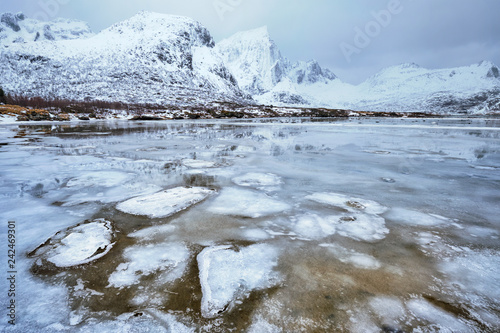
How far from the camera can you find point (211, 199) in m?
4.45

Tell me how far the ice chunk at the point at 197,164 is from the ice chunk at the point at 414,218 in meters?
4.69

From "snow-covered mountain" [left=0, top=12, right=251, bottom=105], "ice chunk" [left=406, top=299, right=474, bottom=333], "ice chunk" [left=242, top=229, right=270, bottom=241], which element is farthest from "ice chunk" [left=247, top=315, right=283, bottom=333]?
"snow-covered mountain" [left=0, top=12, right=251, bottom=105]

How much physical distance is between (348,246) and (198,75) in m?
141

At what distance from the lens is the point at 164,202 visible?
4203mm

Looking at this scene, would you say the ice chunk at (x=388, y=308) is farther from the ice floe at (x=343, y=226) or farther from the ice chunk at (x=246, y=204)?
the ice chunk at (x=246, y=204)

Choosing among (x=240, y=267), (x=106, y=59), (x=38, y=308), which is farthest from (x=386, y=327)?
(x=106, y=59)

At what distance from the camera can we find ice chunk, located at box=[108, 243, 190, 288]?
234cm

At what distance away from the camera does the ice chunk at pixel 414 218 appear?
354 cm

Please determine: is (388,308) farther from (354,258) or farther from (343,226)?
(343,226)

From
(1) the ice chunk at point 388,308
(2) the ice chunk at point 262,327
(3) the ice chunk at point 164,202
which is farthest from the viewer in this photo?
(3) the ice chunk at point 164,202

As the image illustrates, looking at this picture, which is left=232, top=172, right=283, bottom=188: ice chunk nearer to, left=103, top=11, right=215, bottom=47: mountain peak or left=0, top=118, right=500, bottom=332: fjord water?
left=0, top=118, right=500, bottom=332: fjord water

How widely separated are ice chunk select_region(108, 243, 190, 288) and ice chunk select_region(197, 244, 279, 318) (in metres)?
0.23

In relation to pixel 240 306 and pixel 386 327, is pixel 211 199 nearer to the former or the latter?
pixel 240 306

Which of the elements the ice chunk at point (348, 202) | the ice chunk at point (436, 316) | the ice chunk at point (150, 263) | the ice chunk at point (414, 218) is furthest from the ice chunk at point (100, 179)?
A: the ice chunk at point (436, 316)
